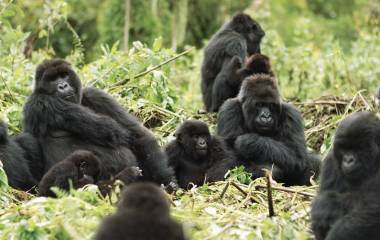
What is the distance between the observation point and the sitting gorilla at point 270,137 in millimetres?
8203

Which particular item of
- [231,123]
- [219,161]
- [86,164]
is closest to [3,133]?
[86,164]

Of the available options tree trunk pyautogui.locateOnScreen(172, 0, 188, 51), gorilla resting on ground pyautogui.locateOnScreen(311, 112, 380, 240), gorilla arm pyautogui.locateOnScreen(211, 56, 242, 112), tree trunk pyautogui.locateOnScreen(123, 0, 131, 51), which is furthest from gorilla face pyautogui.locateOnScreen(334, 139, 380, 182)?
tree trunk pyautogui.locateOnScreen(172, 0, 188, 51)

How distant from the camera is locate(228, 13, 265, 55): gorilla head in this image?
11445 mm

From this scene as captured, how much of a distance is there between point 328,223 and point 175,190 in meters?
2.36

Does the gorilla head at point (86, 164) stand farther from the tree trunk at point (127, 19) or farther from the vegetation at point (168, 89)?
the tree trunk at point (127, 19)

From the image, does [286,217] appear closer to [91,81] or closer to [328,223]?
[328,223]

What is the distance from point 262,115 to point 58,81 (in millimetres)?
1932

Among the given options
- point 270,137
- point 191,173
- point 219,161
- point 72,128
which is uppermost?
point 72,128

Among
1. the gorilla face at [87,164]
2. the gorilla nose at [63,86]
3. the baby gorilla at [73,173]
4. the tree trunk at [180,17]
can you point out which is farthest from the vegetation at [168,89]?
the gorilla nose at [63,86]

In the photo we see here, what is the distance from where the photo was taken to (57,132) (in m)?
7.73

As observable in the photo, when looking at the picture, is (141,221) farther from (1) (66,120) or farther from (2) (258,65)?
(2) (258,65)

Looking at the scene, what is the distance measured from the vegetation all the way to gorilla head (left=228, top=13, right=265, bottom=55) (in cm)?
89

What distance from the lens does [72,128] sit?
766 cm

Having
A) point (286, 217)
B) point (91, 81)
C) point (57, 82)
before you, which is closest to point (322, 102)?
point (91, 81)
